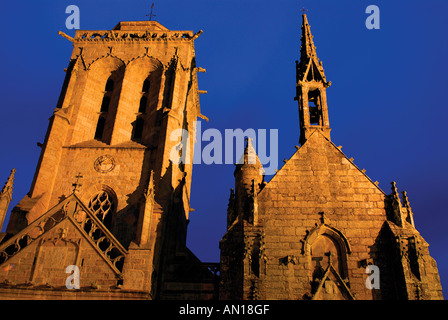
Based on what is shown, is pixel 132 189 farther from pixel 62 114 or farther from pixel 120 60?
pixel 120 60

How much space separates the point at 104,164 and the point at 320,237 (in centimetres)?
1240

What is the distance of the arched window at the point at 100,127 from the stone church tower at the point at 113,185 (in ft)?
0.21

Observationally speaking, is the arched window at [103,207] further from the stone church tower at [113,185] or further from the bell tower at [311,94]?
the bell tower at [311,94]

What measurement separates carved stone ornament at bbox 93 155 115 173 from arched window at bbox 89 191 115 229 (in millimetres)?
1285

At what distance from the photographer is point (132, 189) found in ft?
71.7

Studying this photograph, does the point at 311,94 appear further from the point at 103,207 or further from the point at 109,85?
the point at 109,85

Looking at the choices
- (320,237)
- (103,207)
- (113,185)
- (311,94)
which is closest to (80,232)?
(103,207)

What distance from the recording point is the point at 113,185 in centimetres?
2205

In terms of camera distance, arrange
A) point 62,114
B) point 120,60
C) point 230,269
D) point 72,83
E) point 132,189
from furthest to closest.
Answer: point 120,60, point 72,83, point 62,114, point 132,189, point 230,269

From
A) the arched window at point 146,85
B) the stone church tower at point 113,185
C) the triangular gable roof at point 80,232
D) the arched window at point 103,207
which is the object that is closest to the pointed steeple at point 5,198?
the stone church tower at point 113,185
